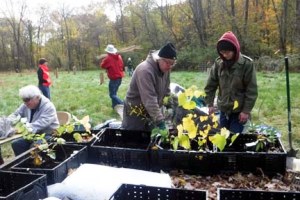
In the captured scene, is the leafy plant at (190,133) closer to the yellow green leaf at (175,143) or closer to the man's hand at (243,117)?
the yellow green leaf at (175,143)

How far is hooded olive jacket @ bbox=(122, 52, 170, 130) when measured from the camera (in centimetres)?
301

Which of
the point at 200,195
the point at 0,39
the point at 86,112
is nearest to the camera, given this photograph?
the point at 200,195

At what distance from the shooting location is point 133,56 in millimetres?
29969

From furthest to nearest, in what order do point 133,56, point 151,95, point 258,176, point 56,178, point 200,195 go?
point 133,56
point 151,95
point 258,176
point 56,178
point 200,195

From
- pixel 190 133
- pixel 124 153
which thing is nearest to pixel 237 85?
pixel 190 133

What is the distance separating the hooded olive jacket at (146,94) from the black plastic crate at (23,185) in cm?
124

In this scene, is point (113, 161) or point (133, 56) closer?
point (113, 161)

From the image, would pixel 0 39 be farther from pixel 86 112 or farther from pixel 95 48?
pixel 86 112

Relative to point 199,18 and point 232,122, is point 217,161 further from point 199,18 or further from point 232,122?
point 199,18

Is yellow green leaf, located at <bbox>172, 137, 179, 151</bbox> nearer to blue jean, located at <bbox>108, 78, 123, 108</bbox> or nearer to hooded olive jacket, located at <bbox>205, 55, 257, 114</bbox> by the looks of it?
hooded olive jacket, located at <bbox>205, 55, 257, 114</bbox>

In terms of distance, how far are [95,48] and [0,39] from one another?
11558mm

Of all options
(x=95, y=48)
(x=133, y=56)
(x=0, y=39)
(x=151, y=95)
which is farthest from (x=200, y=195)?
(x=0, y=39)

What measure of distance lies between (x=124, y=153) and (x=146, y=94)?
0.67 metres

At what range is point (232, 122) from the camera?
364cm
